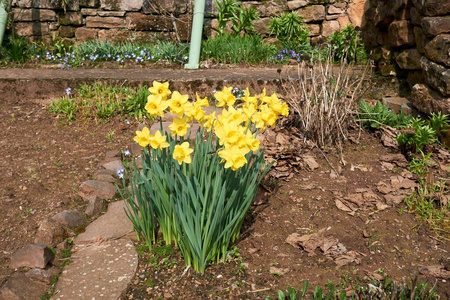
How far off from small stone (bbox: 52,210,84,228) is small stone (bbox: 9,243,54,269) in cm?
36

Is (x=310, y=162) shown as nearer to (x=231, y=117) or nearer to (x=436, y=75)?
(x=436, y=75)

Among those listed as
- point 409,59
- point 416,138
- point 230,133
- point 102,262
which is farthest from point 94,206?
point 409,59

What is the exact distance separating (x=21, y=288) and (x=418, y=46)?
3431 mm

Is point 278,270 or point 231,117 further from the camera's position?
point 278,270

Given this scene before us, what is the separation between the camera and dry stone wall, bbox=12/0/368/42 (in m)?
6.25

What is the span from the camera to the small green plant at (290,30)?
620cm

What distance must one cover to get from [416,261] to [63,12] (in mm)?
5480

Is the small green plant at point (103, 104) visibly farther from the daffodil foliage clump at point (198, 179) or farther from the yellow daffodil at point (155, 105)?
the yellow daffodil at point (155, 105)

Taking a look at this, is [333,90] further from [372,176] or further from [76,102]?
[76,102]

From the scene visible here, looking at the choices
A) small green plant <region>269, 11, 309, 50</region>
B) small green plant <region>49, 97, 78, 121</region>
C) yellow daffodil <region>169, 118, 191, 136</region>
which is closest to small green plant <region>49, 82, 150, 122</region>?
small green plant <region>49, 97, 78, 121</region>

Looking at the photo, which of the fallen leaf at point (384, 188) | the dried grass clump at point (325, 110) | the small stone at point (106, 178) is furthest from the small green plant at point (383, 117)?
the small stone at point (106, 178)

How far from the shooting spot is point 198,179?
2328 millimetres

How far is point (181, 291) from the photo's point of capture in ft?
7.39

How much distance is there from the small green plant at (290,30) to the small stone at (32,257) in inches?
177
